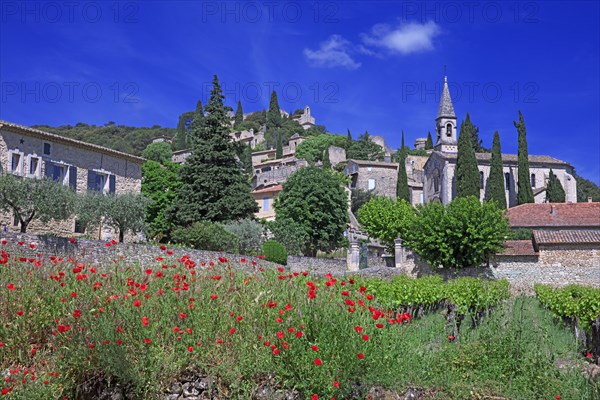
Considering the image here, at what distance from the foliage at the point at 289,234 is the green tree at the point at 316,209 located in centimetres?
180

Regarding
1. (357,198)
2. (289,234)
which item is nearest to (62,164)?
(289,234)

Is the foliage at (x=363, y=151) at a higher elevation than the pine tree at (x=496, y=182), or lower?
higher

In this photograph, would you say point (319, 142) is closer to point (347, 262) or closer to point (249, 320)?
point (347, 262)

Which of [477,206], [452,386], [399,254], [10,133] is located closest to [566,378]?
[452,386]

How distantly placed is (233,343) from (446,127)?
6535 cm

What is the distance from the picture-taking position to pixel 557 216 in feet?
139

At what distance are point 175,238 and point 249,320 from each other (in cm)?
2330

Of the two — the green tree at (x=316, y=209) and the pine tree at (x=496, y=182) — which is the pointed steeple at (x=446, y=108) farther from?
the green tree at (x=316, y=209)

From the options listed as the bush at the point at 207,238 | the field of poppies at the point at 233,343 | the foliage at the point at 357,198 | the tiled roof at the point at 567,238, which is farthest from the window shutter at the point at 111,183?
the foliage at the point at 357,198

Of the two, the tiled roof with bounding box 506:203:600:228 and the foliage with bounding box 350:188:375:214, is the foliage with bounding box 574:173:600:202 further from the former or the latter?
the tiled roof with bounding box 506:203:600:228

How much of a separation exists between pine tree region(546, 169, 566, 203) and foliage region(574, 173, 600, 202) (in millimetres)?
26367

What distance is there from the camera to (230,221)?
111 ft

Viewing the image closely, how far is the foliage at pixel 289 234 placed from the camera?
3594cm

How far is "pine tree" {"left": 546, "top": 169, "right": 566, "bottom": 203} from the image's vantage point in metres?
57.9
